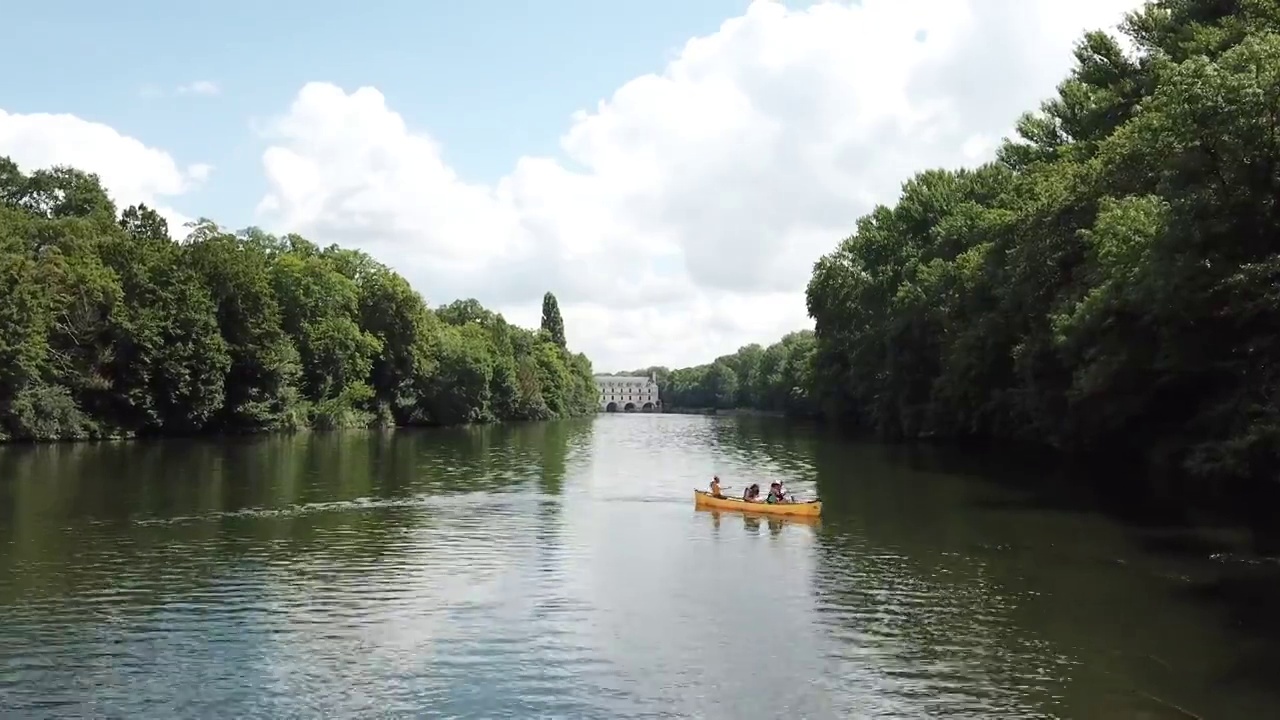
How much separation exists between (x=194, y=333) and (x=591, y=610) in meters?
66.8

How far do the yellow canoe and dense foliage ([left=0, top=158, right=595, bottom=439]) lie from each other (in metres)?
47.9

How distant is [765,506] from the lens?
36094 millimetres

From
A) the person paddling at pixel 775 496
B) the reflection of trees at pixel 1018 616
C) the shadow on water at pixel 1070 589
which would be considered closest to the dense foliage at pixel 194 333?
the person paddling at pixel 775 496

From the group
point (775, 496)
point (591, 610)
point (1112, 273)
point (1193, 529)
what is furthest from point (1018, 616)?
point (1112, 273)

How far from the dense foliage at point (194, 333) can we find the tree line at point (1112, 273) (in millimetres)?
45987

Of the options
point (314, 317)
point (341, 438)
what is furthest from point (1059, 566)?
point (314, 317)

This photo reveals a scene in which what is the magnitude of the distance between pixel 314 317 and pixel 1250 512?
8329 centimetres

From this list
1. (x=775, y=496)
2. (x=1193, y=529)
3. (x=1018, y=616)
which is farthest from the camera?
(x=775, y=496)

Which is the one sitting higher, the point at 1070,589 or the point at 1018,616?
the point at 1070,589

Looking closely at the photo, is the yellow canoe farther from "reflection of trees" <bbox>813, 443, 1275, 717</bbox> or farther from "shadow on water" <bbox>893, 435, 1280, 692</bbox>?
"shadow on water" <bbox>893, 435, 1280, 692</bbox>

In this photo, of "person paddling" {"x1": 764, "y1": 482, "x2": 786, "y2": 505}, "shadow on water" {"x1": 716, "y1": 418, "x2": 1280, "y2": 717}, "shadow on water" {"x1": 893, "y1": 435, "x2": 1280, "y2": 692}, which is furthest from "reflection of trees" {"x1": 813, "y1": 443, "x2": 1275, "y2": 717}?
"person paddling" {"x1": 764, "y1": 482, "x2": 786, "y2": 505}

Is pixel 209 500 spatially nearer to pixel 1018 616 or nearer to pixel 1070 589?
pixel 1018 616

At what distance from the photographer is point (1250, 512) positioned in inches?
1368

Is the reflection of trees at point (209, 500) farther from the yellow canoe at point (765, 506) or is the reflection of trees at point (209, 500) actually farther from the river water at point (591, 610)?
the yellow canoe at point (765, 506)
